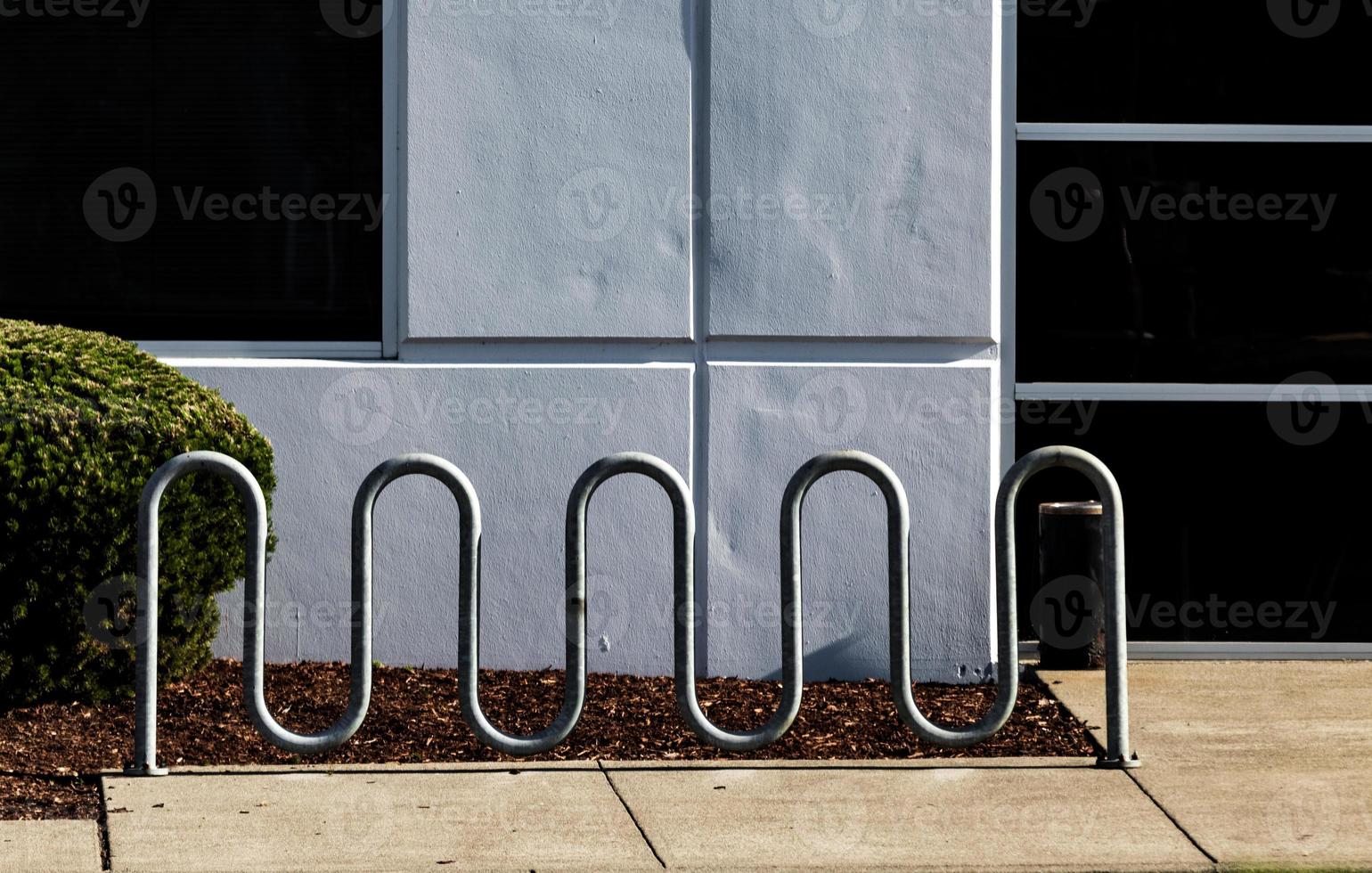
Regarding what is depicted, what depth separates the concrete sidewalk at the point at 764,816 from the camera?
4.55m

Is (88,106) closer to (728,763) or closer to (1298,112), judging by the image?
(728,763)

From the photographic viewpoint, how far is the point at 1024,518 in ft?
24.4

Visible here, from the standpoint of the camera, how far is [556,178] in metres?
6.88

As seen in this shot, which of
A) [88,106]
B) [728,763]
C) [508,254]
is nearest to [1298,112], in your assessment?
[508,254]

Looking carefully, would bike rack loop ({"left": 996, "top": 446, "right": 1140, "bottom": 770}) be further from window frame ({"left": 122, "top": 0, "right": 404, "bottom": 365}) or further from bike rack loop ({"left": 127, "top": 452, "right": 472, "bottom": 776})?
window frame ({"left": 122, "top": 0, "right": 404, "bottom": 365})

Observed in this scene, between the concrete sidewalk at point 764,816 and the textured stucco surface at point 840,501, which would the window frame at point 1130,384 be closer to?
the textured stucco surface at point 840,501

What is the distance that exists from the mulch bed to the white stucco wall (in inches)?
12.8

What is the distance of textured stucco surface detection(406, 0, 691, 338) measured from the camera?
686 centimetres

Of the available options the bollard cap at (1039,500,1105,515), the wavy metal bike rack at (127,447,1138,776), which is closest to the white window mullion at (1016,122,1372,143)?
the bollard cap at (1039,500,1105,515)

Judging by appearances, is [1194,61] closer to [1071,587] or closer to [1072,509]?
[1072,509]

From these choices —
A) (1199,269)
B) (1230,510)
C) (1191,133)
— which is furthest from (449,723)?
(1191,133)

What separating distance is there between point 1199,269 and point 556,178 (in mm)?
2850

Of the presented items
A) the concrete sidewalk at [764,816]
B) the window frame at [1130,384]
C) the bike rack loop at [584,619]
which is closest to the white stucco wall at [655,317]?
the window frame at [1130,384]

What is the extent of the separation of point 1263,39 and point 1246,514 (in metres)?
2.09
